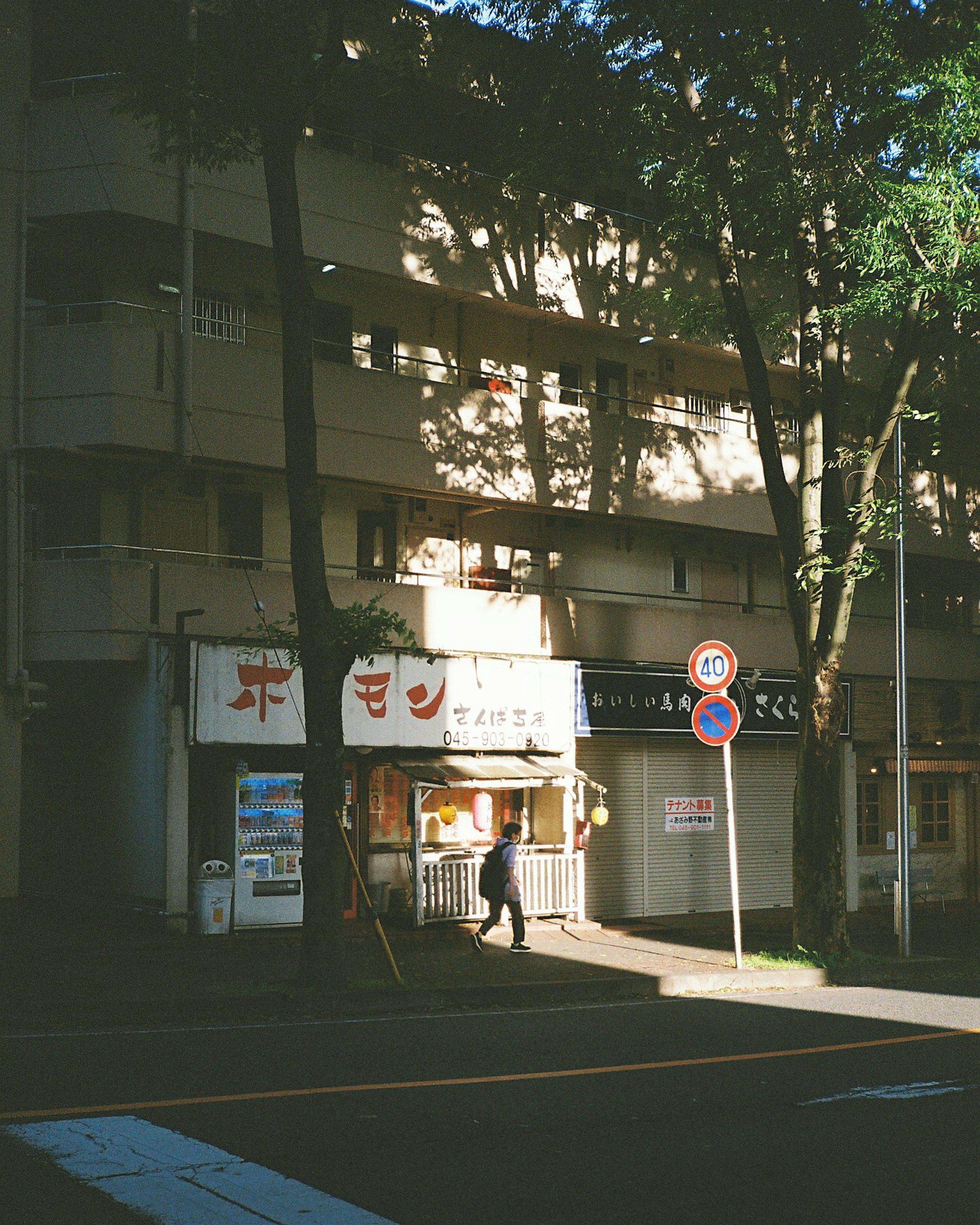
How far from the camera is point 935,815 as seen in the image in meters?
27.6

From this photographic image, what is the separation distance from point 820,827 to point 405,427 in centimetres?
852

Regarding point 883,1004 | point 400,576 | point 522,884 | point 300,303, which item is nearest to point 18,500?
point 400,576

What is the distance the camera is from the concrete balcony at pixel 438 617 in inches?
688

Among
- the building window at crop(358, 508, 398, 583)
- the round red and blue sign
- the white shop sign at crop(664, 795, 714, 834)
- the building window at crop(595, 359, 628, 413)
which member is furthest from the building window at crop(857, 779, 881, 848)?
the round red and blue sign

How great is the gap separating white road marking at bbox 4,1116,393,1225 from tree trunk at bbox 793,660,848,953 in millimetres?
10829

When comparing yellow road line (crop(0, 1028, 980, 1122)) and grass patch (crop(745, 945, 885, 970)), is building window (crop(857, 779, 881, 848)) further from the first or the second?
yellow road line (crop(0, 1028, 980, 1122))

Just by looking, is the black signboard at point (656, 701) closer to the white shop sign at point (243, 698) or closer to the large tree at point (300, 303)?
the white shop sign at point (243, 698)


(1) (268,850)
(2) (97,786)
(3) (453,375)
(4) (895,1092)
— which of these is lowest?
(4) (895,1092)

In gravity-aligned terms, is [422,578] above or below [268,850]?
above

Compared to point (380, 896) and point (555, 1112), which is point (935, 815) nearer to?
point (380, 896)

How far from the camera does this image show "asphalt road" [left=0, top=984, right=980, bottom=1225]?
5.85 metres

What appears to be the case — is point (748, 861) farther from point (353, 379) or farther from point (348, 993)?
point (348, 993)

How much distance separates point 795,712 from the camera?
24.5 m

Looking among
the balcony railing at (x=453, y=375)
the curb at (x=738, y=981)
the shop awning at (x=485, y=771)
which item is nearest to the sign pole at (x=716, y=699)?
the curb at (x=738, y=981)
